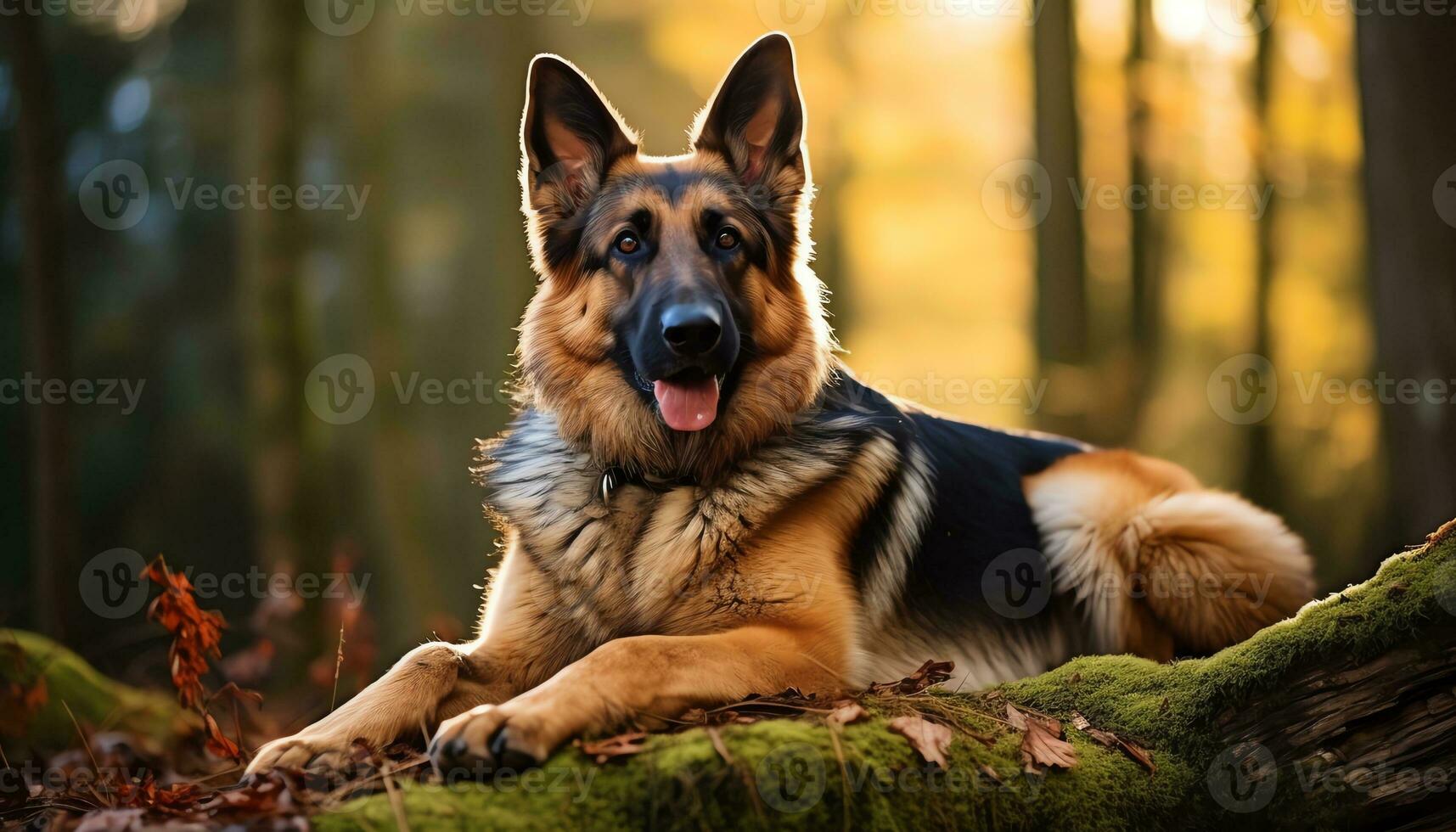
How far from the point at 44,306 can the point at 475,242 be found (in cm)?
534

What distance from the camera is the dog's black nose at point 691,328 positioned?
3.75 m

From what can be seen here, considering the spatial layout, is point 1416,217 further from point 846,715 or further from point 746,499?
point 846,715

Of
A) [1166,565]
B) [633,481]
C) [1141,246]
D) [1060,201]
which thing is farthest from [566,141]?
[1141,246]

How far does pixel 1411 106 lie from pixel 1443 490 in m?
2.49

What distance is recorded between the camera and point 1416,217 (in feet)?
21.6

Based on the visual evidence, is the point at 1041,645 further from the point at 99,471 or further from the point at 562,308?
the point at 99,471

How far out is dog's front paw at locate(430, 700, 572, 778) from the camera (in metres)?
2.65

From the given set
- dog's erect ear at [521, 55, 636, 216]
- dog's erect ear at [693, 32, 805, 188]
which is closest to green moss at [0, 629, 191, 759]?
dog's erect ear at [521, 55, 636, 216]

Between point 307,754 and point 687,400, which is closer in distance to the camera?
point 307,754

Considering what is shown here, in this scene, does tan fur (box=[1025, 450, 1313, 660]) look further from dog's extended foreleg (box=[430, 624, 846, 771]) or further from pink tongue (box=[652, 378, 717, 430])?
pink tongue (box=[652, 378, 717, 430])

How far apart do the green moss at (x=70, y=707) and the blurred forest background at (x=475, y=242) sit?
91.3 inches

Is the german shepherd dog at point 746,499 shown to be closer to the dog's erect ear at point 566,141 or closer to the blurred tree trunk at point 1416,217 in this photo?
the dog's erect ear at point 566,141

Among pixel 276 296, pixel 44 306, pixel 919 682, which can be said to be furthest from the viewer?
pixel 276 296

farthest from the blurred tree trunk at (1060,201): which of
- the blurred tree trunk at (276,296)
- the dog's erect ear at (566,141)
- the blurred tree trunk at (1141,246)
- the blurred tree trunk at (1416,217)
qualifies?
the dog's erect ear at (566,141)
